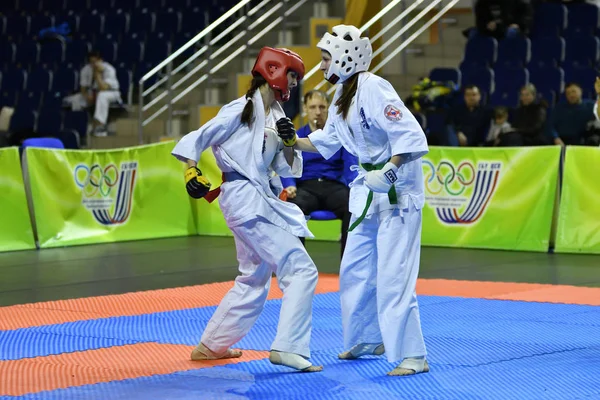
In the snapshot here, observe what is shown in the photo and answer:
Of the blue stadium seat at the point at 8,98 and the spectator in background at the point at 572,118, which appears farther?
the blue stadium seat at the point at 8,98

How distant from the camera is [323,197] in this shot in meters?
9.21

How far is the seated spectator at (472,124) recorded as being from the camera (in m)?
12.8

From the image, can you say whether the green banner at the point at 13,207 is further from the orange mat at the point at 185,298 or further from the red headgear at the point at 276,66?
the red headgear at the point at 276,66

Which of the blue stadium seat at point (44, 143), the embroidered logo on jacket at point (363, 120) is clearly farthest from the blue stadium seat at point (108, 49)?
the embroidered logo on jacket at point (363, 120)

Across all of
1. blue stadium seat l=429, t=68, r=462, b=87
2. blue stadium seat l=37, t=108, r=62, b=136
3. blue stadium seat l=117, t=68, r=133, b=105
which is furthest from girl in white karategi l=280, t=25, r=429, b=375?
blue stadium seat l=37, t=108, r=62, b=136

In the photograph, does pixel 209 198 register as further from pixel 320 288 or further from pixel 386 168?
pixel 320 288

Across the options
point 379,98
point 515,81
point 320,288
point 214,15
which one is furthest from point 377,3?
point 379,98

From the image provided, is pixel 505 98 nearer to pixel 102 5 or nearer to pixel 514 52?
pixel 514 52

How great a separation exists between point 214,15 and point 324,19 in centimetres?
274

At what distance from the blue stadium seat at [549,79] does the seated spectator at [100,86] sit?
665cm

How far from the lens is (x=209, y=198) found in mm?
5348

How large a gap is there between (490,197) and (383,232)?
247 inches

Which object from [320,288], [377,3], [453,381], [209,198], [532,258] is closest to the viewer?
[453,381]

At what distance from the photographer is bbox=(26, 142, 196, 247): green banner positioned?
11859mm
